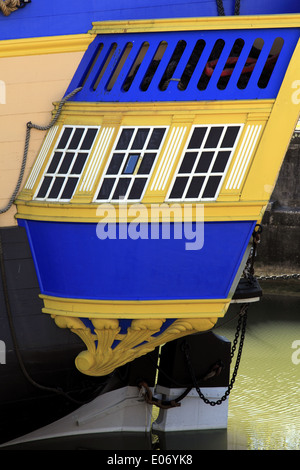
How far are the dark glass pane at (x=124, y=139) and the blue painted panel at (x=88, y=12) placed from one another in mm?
711

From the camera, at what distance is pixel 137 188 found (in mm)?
5023

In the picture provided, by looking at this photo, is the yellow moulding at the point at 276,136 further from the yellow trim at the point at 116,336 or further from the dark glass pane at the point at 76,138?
the dark glass pane at the point at 76,138

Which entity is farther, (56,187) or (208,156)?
(56,187)

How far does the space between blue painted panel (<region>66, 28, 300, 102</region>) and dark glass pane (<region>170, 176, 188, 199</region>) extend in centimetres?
50

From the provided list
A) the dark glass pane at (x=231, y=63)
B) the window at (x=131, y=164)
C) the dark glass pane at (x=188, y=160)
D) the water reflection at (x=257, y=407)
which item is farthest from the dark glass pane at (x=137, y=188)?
the water reflection at (x=257, y=407)

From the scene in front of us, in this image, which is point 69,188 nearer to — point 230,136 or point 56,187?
point 56,187

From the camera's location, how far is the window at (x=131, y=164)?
5012 mm

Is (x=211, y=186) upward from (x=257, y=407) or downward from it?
downward

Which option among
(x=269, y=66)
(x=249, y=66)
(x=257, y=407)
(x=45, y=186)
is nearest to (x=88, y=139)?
(x=45, y=186)

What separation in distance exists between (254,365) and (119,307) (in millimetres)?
3884

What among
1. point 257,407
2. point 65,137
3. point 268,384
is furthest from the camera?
point 268,384

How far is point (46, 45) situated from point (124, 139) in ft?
Answer: 2.60

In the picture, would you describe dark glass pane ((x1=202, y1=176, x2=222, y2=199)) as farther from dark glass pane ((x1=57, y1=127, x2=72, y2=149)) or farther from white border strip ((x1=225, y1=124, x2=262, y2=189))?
dark glass pane ((x1=57, y1=127, x2=72, y2=149))
